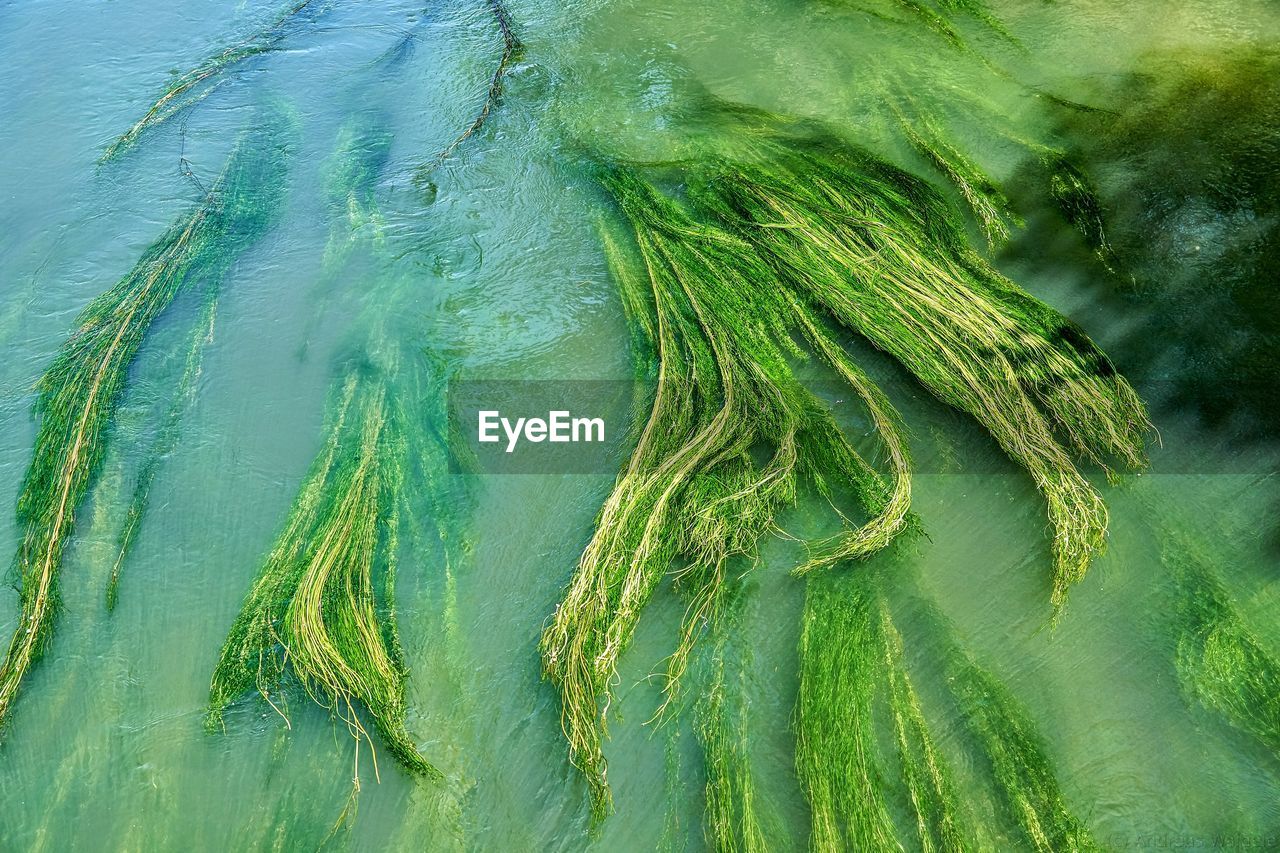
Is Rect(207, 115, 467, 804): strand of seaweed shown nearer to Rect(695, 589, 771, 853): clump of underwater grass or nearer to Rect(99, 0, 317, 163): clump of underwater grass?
Rect(695, 589, 771, 853): clump of underwater grass

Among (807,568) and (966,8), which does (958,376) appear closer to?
(807,568)

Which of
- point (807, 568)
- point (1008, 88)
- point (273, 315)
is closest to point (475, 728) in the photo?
point (807, 568)

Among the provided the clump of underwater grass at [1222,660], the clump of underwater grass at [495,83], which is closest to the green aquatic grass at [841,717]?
the clump of underwater grass at [1222,660]

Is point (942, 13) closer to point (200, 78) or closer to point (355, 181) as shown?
point (355, 181)

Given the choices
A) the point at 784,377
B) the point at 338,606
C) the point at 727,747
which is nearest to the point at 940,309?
the point at 784,377
